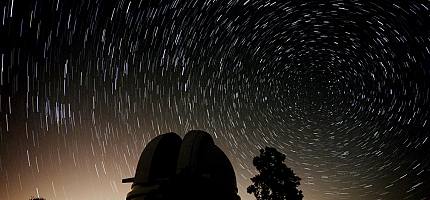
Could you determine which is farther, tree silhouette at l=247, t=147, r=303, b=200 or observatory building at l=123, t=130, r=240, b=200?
tree silhouette at l=247, t=147, r=303, b=200

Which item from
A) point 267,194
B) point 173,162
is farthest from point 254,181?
point 173,162

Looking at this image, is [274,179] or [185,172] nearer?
[185,172]

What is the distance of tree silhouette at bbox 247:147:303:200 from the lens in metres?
21.4

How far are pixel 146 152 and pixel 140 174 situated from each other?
1.13m

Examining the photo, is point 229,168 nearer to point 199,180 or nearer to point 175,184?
point 199,180

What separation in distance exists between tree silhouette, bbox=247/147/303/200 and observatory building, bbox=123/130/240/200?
8.56 meters

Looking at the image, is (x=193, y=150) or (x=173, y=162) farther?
(x=173, y=162)

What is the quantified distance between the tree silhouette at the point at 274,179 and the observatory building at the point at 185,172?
28.1ft

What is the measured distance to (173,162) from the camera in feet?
44.0

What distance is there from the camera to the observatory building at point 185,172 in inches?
405

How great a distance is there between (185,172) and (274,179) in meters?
12.7

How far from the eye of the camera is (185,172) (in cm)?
1070

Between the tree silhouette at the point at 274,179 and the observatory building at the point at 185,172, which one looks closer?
the observatory building at the point at 185,172

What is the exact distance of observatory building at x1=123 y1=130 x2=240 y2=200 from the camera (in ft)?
33.8
